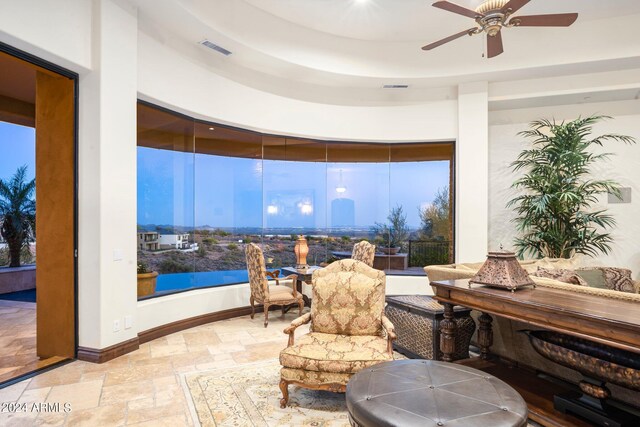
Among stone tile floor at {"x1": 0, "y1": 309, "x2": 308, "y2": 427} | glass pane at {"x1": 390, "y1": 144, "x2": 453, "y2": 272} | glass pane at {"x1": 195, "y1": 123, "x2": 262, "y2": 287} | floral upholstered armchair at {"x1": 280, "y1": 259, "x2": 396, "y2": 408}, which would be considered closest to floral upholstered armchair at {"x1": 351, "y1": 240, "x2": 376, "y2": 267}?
glass pane at {"x1": 390, "y1": 144, "x2": 453, "y2": 272}

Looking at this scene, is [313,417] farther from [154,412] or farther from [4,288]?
[4,288]

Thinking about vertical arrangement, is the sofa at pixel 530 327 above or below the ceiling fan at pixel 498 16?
below

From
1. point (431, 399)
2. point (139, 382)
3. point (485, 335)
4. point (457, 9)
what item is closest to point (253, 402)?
point (139, 382)

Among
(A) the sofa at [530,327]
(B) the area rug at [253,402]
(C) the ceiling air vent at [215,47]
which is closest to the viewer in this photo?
(A) the sofa at [530,327]

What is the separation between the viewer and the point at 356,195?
7.28m

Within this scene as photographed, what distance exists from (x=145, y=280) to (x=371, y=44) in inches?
202

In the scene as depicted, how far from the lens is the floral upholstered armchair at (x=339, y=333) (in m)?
2.73

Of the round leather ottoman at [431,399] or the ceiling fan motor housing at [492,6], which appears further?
the ceiling fan motor housing at [492,6]

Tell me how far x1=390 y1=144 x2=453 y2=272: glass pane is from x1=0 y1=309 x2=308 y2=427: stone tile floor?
140 inches

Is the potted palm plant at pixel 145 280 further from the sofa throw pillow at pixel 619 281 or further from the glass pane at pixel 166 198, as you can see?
the sofa throw pillow at pixel 619 281

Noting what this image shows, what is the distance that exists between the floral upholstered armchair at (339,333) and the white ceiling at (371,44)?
357 cm

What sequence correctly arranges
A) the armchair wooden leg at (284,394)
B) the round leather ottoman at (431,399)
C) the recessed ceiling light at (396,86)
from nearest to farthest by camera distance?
the round leather ottoman at (431,399) → the armchair wooden leg at (284,394) → the recessed ceiling light at (396,86)

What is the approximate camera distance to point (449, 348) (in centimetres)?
311

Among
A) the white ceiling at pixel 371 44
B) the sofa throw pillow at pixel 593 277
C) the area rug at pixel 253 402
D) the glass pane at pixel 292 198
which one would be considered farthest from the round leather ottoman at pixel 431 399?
the glass pane at pixel 292 198
